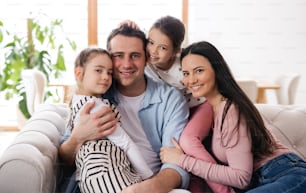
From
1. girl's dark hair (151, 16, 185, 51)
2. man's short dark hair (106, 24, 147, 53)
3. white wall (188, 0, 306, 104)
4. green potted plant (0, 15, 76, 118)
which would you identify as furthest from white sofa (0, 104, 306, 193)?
green potted plant (0, 15, 76, 118)

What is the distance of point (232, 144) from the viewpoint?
1.14 meters

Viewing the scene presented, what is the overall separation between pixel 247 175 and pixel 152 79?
388mm

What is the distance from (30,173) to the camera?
1021mm

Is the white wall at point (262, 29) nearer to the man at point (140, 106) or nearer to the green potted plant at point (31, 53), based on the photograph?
the green potted plant at point (31, 53)

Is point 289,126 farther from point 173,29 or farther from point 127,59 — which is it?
point 127,59

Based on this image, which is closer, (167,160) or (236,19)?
(167,160)

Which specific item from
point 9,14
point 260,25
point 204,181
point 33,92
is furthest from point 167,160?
point 9,14

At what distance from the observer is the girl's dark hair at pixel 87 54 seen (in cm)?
121

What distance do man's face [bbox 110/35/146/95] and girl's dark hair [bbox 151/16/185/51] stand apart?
0.32ft

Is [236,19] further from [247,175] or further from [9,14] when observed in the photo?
[247,175]

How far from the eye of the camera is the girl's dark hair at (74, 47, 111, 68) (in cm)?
121

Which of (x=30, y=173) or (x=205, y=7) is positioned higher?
(x=205, y=7)

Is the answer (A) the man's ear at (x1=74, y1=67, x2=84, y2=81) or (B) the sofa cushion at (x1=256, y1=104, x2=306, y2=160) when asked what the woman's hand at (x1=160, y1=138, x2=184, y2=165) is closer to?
(A) the man's ear at (x1=74, y1=67, x2=84, y2=81)

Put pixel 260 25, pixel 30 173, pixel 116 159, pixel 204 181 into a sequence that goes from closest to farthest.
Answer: pixel 30 173 < pixel 116 159 < pixel 204 181 < pixel 260 25
